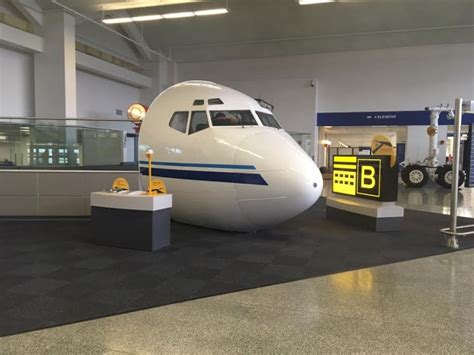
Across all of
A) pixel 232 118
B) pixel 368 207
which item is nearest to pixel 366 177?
pixel 368 207

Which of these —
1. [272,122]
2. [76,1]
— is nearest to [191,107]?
[272,122]

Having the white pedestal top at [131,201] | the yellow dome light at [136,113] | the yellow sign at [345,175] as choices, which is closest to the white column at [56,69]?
the yellow dome light at [136,113]

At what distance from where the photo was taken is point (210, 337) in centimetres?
280

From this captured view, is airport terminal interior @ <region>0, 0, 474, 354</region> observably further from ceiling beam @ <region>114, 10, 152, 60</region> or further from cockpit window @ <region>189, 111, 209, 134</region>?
ceiling beam @ <region>114, 10, 152, 60</region>

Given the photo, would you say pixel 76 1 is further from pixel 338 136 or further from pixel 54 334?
pixel 338 136

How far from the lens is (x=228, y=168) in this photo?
5590mm

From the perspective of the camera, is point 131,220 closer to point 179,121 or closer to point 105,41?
point 179,121

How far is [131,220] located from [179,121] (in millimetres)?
1916

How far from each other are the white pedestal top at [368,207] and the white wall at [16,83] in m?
12.1

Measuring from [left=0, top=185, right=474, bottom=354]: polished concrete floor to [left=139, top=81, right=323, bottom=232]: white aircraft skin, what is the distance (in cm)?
173

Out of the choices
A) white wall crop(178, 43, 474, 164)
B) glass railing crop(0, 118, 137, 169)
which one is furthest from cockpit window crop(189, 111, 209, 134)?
white wall crop(178, 43, 474, 164)

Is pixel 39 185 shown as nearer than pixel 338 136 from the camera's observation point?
Yes

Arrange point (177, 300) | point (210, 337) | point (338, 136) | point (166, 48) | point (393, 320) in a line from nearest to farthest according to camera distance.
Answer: point (210, 337), point (393, 320), point (177, 300), point (166, 48), point (338, 136)

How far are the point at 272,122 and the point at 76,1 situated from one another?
34.8 feet
